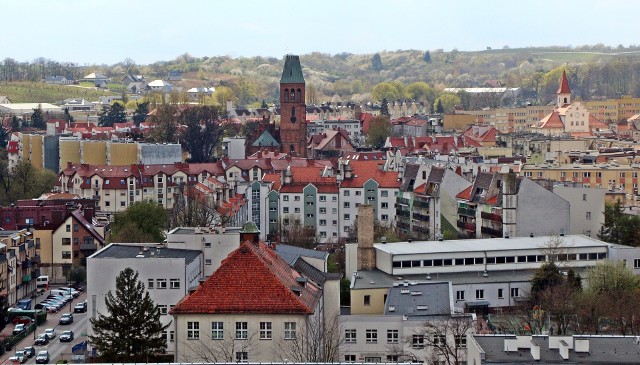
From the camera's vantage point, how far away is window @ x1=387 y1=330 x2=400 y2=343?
103ft

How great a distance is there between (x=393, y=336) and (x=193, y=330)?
508 cm

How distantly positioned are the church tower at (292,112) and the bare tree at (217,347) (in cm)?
5895

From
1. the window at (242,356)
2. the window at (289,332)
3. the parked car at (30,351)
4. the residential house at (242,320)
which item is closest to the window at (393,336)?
the residential house at (242,320)

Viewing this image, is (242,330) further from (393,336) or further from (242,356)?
(393,336)

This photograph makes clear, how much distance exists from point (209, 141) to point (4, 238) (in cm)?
4233

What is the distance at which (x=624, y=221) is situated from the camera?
4881cm

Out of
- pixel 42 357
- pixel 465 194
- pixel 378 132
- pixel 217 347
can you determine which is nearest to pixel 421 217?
pixel 465 194

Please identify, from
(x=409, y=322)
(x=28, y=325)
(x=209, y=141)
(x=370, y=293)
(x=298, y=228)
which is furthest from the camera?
(x=209, y=141)

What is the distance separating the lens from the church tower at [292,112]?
289 ft

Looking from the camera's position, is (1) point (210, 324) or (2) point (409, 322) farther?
(2) point (409, 322)

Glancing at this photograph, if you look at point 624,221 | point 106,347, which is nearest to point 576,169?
point 624,221

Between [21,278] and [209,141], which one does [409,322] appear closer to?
[21,278]

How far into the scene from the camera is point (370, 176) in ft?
204

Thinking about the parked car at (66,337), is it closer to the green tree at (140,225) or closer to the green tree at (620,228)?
the green tree at (140,225)
